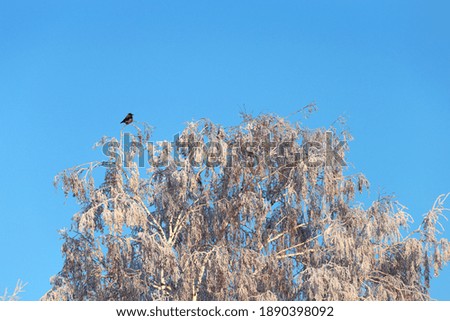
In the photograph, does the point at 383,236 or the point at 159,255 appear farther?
the point at 383,236

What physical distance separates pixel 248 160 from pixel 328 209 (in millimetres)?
1551

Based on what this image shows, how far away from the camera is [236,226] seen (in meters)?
14.9

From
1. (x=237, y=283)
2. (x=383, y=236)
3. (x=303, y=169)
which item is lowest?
(x=237, y=283)

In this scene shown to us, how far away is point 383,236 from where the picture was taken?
593 inches

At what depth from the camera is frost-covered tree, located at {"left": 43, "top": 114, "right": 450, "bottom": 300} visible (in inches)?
556

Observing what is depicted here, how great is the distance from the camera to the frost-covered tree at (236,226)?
46.4ft

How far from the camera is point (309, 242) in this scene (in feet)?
50.5

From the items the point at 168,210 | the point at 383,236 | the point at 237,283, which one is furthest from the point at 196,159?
the point at 383,236

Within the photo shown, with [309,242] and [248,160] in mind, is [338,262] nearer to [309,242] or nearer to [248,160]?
[309,242]

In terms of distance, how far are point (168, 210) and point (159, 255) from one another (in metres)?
1.05

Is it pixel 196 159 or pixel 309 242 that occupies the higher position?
pixel 196 159
